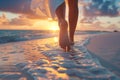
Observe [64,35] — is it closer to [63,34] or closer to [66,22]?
[63,34]

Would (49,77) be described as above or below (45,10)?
below

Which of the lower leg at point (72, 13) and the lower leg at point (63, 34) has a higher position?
the lower leg at point (72, 13)

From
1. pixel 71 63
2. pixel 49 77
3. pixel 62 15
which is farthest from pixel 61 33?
pixel 49 77

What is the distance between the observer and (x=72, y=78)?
6.83ft

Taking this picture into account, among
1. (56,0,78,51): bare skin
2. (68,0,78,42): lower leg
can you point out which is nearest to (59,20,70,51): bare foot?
(56,0,78,51): bare skin

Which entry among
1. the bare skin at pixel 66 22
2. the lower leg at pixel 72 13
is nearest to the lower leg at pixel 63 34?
the bare skin at pixel 66 22

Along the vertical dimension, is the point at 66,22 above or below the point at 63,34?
above

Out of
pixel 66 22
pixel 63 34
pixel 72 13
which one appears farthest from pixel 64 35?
pixel 72 13

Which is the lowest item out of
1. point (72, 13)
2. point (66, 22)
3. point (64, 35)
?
point (64, 35)

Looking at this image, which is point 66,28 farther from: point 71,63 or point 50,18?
point 71,63

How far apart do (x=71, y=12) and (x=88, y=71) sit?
172cm

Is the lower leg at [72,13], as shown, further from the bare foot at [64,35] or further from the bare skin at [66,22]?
the bare foot at [64,35]

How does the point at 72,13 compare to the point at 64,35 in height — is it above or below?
above

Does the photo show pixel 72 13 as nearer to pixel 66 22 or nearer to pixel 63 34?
pixel 66 22
